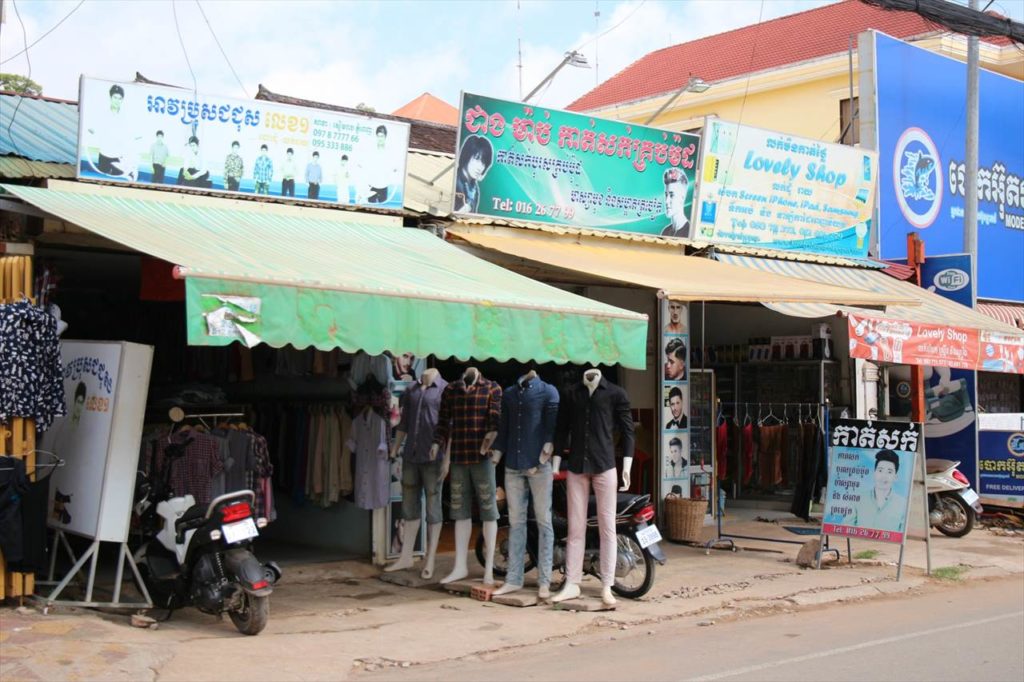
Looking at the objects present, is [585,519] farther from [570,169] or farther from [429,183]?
[429,183]

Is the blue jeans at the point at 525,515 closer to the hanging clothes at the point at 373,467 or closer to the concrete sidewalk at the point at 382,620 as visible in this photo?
the concrete sidewalk at the point at 382,620

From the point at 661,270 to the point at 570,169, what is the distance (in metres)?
1.92

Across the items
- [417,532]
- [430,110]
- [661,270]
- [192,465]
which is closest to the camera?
[192,465]

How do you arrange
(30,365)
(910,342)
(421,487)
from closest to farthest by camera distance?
(30,365)
(421,487)
(910,342)

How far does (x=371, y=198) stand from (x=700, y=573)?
5135 millimetres

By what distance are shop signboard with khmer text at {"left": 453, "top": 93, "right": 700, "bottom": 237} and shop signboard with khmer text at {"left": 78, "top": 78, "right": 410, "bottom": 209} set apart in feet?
3.19

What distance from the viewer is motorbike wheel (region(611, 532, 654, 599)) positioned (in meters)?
10.2

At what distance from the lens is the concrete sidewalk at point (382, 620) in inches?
298

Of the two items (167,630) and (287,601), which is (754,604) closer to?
(287,601)

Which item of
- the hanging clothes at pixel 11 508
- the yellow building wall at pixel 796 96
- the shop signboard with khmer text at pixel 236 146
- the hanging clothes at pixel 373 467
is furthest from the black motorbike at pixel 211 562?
the yellow building wall at pixel 796 96

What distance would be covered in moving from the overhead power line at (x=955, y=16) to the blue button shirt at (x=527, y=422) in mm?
7793

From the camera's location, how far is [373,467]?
1168 centimetres

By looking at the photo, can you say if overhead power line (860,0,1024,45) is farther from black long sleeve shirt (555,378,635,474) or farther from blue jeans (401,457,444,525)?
blue jeans (401,457,444,525)

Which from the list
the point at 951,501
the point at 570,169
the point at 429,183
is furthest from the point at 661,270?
the point at 951,501
